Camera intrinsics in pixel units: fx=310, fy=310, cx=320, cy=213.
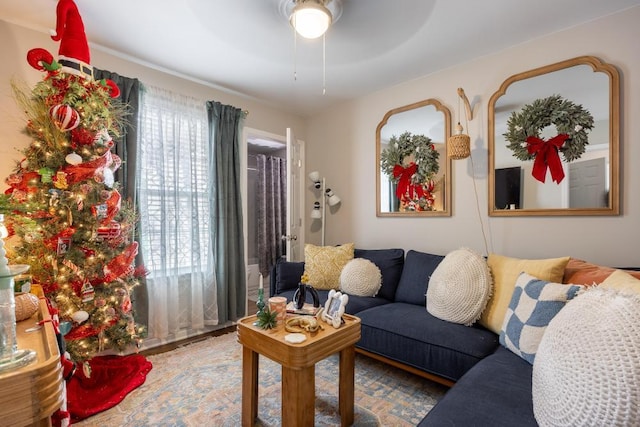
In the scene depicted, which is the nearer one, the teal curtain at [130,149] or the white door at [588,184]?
the white door at [588,184]

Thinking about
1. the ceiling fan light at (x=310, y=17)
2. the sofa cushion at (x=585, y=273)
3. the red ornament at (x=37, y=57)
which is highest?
the ceiling fan light at (x=310, y=17)

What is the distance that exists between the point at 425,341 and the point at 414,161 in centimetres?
175

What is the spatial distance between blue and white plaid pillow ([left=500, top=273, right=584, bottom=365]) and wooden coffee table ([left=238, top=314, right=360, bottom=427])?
83 cm

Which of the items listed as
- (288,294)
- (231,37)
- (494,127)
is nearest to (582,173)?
(494,127)

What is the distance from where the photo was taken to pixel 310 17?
1.89m

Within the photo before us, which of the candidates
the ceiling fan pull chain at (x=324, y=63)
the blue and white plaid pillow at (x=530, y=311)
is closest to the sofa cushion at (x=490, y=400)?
the blue and white plaid pillow at (x=530, y=311)

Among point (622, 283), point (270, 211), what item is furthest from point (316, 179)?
point (622, 283)

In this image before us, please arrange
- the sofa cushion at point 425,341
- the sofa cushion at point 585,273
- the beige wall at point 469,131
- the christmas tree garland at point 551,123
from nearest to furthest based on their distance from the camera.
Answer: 1. the sofa cushion at point 585,273
2. the sofa cushion at point 425,341
3. the beige wall at point 469,131
4. the christmas tree garland at point 551,123

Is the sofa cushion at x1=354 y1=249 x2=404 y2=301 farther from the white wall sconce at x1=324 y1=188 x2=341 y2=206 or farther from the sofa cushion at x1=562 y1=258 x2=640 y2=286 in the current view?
the sofa cushion at x1=562 y1=258 x2=640 y2=286

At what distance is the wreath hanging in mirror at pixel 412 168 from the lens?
2.96 meters

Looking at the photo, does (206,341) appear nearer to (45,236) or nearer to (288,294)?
(288,294)

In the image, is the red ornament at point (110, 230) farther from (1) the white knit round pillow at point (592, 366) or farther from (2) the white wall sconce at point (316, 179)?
(1) the white knit round pillow at point (592, 366)

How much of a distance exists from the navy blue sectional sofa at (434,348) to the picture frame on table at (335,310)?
0.56m

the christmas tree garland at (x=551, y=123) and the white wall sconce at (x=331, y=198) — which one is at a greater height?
the christmas tree garland at (x=551, y=123)
